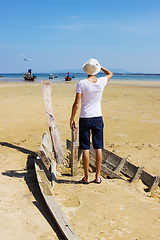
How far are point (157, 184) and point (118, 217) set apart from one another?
164 cm

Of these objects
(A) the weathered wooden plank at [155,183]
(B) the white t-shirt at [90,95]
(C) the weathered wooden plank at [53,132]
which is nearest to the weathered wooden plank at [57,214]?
(B) the white t-shirt at [90,95]

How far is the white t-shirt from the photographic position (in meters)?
3.45

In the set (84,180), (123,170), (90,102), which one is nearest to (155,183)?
(123,170)

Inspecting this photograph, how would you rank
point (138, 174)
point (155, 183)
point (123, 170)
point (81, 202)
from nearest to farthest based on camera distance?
point (81, 202)
point (155, 183)
point (138, 174)
point (123, 170)

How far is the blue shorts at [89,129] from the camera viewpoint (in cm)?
363

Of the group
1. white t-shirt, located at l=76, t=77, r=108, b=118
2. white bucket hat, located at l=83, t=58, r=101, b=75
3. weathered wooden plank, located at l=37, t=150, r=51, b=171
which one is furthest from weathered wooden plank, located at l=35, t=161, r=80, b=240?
white bucket hat, located at l=83, t=58, r=101, b=75

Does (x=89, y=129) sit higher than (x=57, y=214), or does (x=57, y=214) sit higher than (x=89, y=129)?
(x=89, y=129)

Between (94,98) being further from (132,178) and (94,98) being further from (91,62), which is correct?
(132,178)

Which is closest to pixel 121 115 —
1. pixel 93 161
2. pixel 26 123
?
pixel 26 123

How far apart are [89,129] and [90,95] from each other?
0.60 meters

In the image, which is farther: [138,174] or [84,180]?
[138,174]

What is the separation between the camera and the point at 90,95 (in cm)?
352

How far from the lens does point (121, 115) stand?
10.3m

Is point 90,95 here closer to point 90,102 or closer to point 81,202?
point 90,102
